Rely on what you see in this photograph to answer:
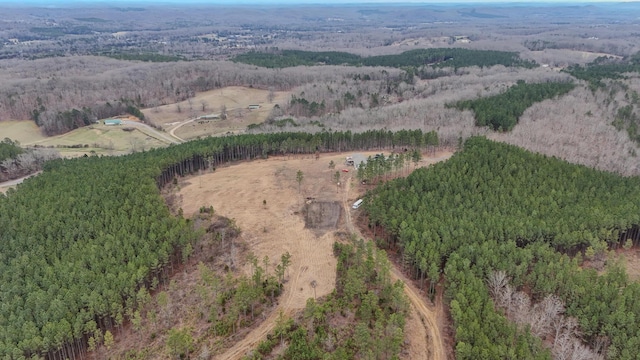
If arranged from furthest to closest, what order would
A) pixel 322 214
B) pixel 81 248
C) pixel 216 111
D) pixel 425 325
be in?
pixel 216 111
pixel 322 214
pixel 81 248
pixel 425 325

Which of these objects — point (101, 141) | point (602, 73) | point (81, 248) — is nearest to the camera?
point (81, 248)

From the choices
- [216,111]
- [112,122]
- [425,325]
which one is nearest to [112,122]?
[112,122]

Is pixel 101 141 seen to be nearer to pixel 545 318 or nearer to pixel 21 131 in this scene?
pixel 21 131

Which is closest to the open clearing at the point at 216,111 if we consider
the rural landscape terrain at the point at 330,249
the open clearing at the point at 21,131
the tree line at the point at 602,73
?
the open clearing at the point at 21,131

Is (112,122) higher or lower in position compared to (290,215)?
higher

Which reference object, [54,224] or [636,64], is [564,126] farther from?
[636,64]
